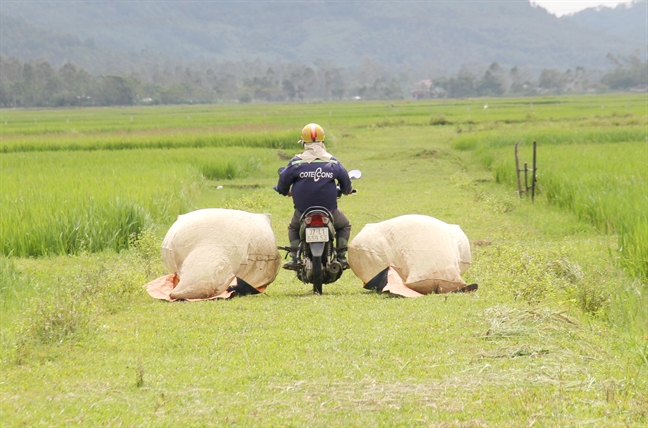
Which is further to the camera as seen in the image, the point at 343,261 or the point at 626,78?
the point at 626,78

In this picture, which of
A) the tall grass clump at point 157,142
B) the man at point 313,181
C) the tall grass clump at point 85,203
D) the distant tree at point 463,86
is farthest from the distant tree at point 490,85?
the man at point 313,181

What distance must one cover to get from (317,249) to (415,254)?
84 centimetres

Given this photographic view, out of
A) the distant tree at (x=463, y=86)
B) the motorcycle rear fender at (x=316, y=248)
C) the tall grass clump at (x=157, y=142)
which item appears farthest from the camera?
the distant tree at (x=463, y=86)

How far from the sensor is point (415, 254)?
24.0ft

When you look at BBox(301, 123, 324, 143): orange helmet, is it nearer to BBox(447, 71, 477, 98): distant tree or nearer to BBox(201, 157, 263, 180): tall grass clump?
BBox(201, 157, 263, 180): tall grass clump

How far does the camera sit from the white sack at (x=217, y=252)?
7.19 meters

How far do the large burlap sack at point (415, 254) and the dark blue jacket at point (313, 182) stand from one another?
0.49 meters

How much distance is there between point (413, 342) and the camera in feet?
17.7

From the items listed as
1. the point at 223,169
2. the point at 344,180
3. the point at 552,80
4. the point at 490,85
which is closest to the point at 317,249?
the point at 344,180

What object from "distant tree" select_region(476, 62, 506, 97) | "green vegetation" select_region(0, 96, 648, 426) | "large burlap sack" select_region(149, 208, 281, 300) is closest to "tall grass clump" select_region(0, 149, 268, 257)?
"green vegetation" select_region(0, 96, 648, 426)

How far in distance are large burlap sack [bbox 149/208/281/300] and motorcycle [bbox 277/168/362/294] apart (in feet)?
1.00

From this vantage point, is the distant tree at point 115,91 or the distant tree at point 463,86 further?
the distant tree at point 463,86

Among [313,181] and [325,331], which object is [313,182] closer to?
[313,181]

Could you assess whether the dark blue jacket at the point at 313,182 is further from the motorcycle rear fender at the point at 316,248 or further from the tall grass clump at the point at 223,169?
the tall grass clump at the point at 223,169
